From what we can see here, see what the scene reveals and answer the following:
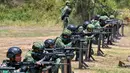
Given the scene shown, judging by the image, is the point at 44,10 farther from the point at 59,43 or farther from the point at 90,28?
the point at 59,43

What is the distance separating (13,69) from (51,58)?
296 cm

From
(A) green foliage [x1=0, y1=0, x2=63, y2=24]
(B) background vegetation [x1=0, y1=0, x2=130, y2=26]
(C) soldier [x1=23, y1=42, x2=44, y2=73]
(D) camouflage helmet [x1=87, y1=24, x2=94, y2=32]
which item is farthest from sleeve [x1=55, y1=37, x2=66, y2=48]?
(A) green foliage [x1=0, y1=0, x2=63, y2=24]

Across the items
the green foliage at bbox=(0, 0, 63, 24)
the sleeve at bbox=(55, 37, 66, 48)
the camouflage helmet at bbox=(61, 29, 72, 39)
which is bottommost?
the sleeve at bbox=(55, 37, 66, 48)

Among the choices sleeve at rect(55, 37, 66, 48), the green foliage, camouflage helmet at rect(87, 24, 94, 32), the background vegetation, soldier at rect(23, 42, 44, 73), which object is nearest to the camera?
soldier at rect(23, 42, 44, 73)

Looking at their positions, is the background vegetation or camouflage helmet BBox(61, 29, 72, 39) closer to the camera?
camouflage helmet BBox(61, 29, 72, 39)

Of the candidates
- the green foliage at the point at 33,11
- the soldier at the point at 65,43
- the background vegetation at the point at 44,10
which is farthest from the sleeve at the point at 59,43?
the green foliage at the point at 33,11

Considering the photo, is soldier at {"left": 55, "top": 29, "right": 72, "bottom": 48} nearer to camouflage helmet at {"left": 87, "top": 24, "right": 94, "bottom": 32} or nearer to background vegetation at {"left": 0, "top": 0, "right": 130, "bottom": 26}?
camouflage helmet at {"left": 87, "top": 24, "right": 94, "bottom": 32}

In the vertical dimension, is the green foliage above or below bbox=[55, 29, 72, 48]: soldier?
above

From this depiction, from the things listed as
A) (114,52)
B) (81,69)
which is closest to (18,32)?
(114,52)

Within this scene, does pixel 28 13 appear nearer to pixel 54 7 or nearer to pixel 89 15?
pixel 54 7

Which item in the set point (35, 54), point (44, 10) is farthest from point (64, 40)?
point (44, 10)

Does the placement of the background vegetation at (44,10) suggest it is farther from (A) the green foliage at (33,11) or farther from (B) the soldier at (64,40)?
(B) the soldier at (64,40)

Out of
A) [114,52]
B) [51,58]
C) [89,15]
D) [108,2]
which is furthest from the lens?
[108,2]

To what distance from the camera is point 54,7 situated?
1547 inches
